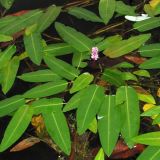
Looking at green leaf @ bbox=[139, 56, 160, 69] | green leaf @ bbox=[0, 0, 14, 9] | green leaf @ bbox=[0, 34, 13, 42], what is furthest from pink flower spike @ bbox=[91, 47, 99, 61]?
green leaf @ bbox=[0, 0, 14, 9]

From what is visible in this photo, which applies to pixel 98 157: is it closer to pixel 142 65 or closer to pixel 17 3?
pixel 142 65

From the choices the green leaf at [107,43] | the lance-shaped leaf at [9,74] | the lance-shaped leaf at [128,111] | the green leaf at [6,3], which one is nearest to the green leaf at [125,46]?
the green leaf at [107,43]

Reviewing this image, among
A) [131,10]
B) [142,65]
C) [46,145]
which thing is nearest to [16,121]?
[46,145]

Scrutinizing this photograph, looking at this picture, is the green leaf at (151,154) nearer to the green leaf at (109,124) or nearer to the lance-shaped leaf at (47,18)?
the green leaf at (109,124)

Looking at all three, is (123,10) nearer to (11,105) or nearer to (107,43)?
(107,43)

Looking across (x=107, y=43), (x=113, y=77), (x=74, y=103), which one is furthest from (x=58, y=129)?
(x=107, y=43)
